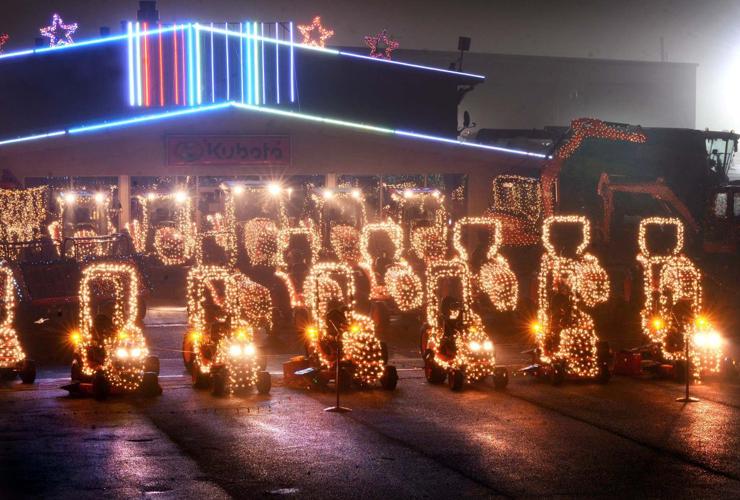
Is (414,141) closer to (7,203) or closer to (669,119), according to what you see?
(7,203)

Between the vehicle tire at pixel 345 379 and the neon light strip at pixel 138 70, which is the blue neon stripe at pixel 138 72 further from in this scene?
the vehicle tire at pixel 345 379

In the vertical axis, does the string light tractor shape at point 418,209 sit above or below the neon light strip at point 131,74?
below

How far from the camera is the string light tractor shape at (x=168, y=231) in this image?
26411 mm

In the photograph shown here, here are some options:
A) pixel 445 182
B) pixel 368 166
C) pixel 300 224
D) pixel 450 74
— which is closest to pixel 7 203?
pixel 300 224

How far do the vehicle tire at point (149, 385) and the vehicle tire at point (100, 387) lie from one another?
411mm

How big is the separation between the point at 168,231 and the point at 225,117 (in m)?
3.18

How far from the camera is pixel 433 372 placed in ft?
→ 42.8

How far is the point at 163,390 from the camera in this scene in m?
12.6

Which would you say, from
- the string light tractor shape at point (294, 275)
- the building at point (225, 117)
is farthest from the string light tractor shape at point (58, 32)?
the string light tractor shape at point (294, 275)

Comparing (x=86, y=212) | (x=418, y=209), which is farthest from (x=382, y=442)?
(x=418, y=209)

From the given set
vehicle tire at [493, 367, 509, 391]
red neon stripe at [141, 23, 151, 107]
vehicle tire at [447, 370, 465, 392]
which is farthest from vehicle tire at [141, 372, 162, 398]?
red neon stripe at [141, 23, 151, 107]

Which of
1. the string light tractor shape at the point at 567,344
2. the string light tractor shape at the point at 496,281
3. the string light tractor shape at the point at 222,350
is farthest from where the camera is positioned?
the string light tractor shape at the point at 496,281

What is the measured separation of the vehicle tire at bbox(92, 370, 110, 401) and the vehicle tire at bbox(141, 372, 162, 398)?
0.41 metres

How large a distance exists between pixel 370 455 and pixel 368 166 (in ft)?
61.5
